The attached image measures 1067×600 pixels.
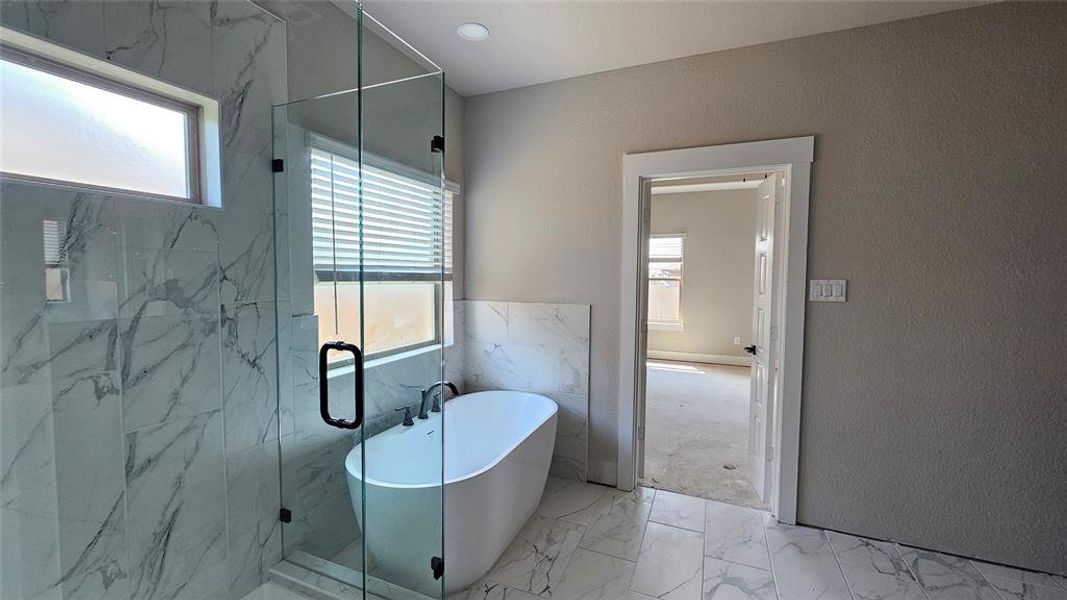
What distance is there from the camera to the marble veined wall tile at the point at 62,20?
3.58ft

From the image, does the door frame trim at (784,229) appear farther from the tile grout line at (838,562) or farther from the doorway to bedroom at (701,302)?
the doorway to bedroom at (701,302)

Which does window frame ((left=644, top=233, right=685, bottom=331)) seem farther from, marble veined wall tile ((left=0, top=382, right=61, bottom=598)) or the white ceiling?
marble veined wall tile ((left=0, top=382, right=61, bottom=598))

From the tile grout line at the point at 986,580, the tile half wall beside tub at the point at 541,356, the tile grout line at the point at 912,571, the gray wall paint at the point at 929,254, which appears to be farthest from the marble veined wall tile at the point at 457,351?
the tile grout line at the point at 986,580

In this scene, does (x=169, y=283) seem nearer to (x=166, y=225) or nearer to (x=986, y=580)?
(x=166, y=225)

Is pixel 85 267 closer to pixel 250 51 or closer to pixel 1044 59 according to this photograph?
pixel 250 51

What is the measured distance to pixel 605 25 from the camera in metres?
2.07

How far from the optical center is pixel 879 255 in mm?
2086

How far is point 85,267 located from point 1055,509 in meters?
3.90

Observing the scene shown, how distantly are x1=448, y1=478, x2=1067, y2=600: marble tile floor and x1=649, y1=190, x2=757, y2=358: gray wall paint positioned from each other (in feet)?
14.2

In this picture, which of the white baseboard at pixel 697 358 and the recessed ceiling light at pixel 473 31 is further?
the white baseboard at pixel 697 358

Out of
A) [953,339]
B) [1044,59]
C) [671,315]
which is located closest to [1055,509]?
[953,339]

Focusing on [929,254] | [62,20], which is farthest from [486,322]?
[929,254]

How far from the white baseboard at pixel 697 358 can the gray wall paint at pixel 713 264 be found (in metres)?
0.06

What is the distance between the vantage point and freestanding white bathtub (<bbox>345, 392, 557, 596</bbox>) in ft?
5.41
